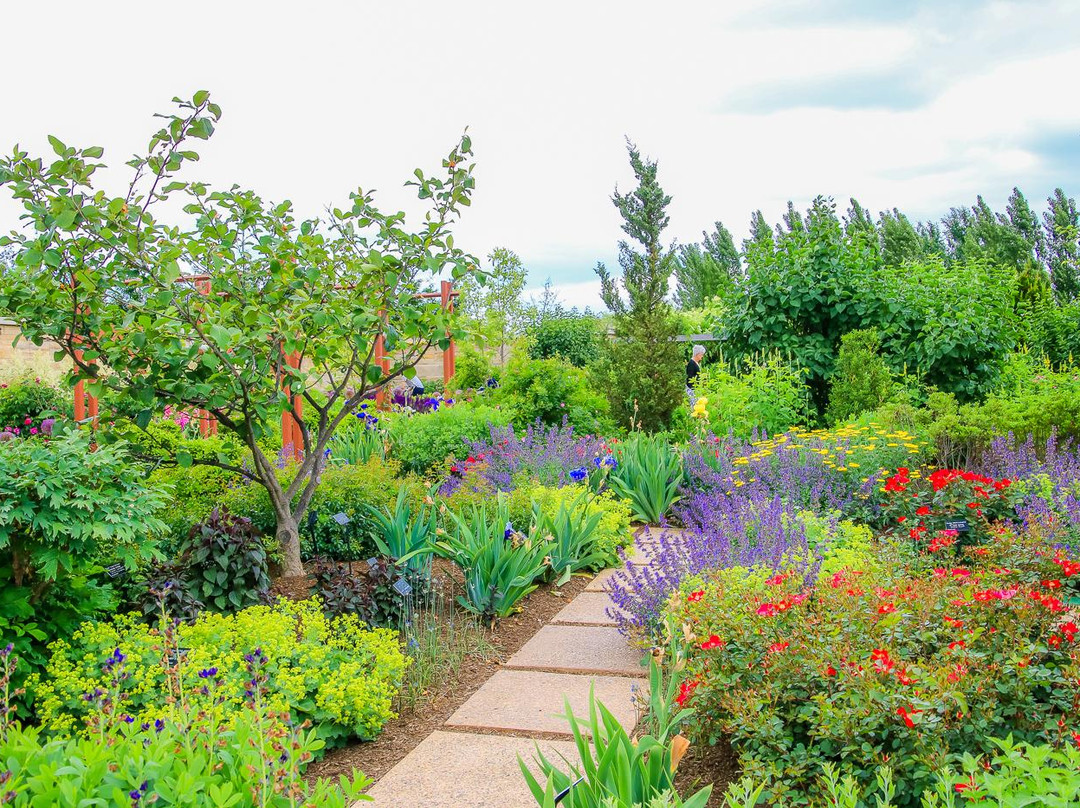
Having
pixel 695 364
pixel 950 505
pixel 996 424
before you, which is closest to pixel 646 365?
pixel 695 364

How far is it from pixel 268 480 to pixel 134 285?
116 cm

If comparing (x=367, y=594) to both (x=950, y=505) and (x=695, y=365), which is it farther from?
(x=695, y=365)

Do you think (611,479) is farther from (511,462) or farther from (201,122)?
(201,122)

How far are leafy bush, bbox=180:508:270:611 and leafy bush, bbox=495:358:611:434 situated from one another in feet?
16.5

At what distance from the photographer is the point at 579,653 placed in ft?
13.3

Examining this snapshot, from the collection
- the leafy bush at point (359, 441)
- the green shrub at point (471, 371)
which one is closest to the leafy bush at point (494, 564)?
the leafy bush at point (359, 441)

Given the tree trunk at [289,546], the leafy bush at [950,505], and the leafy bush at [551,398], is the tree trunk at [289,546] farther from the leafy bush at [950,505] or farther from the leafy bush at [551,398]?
the leafy bush at [551,398]

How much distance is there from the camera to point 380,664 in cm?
336

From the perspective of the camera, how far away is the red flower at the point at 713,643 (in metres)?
2.79

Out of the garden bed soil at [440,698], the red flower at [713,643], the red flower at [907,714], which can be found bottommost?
the garden bed soil at [440,698]

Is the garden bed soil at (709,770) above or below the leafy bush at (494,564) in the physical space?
below

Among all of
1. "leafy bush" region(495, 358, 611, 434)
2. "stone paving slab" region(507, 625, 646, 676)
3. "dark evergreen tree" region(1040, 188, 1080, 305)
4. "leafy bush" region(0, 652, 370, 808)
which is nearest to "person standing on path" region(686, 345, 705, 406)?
"leafy bush" region(495, 358, 611, 434)

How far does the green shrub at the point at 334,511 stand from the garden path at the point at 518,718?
4.54ft

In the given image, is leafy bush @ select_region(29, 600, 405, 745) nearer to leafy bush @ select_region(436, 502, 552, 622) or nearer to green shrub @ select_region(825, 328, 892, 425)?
leafy bush @ select_region(436, 502, 552, 622)
